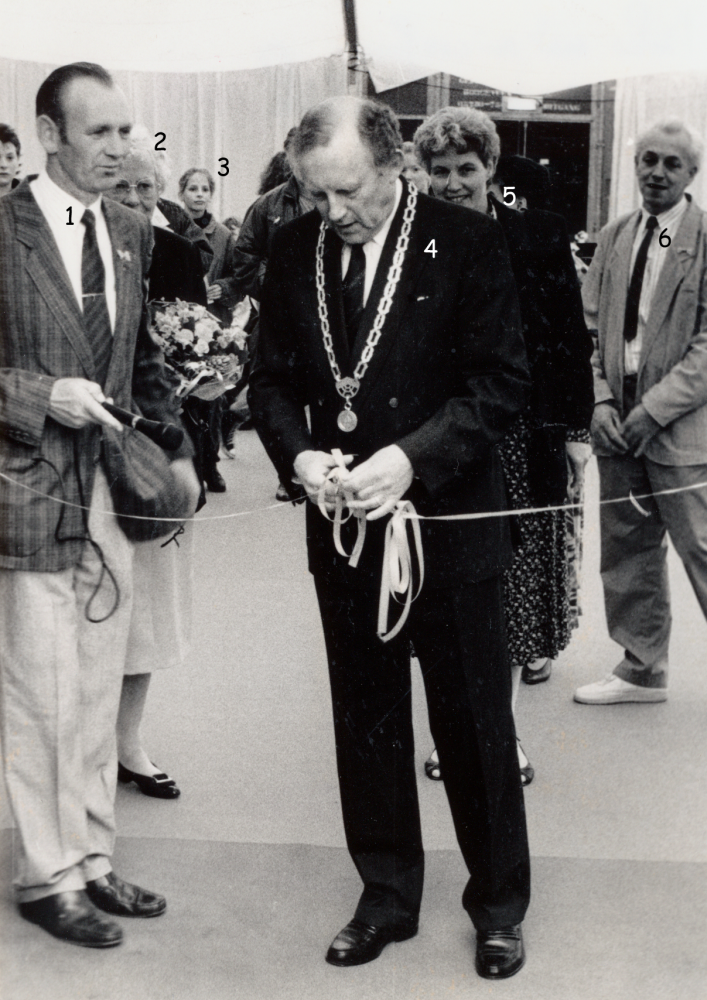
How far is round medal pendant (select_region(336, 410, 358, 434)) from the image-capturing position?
2.68 metres

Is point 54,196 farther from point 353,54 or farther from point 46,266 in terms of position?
point 353,54

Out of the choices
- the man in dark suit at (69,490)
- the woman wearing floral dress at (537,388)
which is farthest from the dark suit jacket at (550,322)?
the man in dark suit at (69,490)

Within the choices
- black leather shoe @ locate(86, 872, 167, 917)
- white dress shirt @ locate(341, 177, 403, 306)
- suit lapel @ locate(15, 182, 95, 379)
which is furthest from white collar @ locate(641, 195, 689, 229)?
black leather shoe @ locate(86, 872, 167, 917)

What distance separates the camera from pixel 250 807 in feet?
10.9

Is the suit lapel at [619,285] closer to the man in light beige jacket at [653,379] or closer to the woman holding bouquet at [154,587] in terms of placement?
the man in light beige jacket at [653,379]

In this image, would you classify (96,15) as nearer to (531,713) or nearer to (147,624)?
(147,624)

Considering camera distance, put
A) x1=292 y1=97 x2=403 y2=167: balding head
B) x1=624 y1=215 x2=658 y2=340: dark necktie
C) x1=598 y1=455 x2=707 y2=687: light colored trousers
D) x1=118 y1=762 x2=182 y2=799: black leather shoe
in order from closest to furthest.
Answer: x1=292 y1=97 x2=403 y2=167: balding head, x1=624 y1=215 x2=658 y2=340: dark necktie, x1=118 y1=762 x2=182 y2=799: black leather shoe, x1=598 y1=455 x2=707 y2=687: light colored trousers

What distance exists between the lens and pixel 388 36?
273 cm

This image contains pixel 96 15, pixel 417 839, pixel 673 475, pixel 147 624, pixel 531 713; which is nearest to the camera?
pixel 96 15

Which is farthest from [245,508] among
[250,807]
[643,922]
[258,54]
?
[643,922]

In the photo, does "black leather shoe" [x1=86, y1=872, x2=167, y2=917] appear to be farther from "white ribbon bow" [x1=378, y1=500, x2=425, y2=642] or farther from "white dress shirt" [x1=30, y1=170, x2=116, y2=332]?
"white dress shirt" [x1=30, y1=170, x2=116, y2=332]

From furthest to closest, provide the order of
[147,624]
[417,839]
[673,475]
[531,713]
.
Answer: [531,713]
[673,475]
[147,624]
[417,839]

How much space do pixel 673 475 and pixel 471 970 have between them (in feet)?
4.21

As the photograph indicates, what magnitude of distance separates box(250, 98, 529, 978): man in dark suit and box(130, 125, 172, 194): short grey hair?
0.28m
